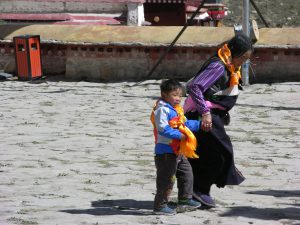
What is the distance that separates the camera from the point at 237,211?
7191 mm

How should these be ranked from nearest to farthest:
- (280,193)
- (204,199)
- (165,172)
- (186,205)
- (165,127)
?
(165,127) → (165,172) → (186,205) → (204,199) → (280,193)

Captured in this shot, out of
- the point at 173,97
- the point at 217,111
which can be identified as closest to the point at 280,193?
the point at 217,111

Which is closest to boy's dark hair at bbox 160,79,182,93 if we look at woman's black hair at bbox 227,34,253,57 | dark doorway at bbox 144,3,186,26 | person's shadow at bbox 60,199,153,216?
woman's black hair at bbox 227,34,253,57

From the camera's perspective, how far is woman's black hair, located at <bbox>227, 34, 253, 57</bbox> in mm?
7117

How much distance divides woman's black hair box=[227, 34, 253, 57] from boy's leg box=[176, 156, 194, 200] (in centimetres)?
101

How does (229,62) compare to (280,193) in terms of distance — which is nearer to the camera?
(229,62)

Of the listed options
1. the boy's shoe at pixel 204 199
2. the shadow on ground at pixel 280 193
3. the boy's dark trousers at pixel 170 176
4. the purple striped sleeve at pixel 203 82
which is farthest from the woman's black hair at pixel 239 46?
the shadow on ground at pixel 280 193

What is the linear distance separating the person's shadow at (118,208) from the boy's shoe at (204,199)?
0.41 m

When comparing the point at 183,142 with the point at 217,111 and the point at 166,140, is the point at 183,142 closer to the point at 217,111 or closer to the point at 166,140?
the point at 166,140

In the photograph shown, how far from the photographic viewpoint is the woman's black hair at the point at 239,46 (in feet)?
23.4

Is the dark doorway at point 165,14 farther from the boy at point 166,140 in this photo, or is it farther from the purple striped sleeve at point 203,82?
the boy at point 166,140

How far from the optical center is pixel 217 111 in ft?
23.9

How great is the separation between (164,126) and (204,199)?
2.89 feet

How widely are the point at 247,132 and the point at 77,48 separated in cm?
808
